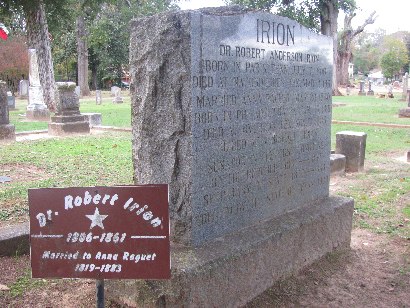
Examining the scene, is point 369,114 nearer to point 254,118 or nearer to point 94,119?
point 94,119

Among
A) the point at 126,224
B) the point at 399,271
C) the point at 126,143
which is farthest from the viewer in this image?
the point at 126,143

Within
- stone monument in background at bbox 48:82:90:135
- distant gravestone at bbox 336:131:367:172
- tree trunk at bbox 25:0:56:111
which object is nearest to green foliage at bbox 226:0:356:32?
tree trunk at bbox 25:0:56:111

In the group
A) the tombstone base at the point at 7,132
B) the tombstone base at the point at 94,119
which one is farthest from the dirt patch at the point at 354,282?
the tombstone base at the point at 94,119

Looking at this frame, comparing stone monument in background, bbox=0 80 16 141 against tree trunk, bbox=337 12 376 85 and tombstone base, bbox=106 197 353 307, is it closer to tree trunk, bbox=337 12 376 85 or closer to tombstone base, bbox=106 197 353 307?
tombstone base, bbox=106 197 353 307

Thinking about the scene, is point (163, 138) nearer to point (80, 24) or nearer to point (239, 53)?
point (239, 53)

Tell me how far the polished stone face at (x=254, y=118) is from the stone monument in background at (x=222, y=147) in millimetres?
10

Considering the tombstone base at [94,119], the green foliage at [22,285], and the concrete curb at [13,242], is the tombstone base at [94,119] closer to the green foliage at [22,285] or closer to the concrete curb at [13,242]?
the concrete curb at [13,242]

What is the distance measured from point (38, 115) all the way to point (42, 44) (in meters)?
5.10

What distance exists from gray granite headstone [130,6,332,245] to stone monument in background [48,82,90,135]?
35.1 ft

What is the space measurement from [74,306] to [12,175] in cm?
500

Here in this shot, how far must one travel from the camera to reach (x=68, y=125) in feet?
45.1

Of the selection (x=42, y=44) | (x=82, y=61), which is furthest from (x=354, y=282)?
(x=82, y=61)

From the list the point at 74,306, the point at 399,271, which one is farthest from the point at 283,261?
the point at 74,306

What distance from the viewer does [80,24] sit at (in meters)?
36.2
